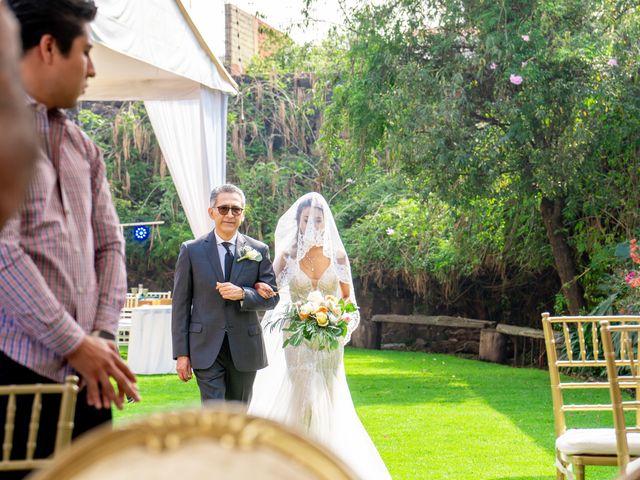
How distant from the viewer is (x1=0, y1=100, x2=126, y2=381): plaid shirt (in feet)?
7.91

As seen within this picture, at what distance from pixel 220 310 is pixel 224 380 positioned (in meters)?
0.43

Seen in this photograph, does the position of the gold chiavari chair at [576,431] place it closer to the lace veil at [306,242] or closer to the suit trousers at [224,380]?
the suit trousers at [224,380]

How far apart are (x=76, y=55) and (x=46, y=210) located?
386 millimetres

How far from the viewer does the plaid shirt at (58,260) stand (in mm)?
2410

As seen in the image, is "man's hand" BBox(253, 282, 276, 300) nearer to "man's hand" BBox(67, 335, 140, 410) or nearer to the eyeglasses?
the eyeglasses

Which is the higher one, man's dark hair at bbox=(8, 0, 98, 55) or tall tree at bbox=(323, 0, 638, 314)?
tall tree at bbox=(323, 0, 638, 314)

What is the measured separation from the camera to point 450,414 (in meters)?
10.2

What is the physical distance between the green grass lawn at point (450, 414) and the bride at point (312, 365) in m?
0.45

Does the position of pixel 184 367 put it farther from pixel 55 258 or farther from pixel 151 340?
pixel 151 340

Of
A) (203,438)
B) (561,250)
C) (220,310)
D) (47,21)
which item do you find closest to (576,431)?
(220,310)

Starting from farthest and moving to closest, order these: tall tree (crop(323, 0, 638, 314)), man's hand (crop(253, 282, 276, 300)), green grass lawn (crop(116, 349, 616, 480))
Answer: tall tree (crop(323, 0, 638, 314)) < green grass lawn (crop(116, 349, 616, 480)) < man's hand (crop(253, 282, 276, 300))

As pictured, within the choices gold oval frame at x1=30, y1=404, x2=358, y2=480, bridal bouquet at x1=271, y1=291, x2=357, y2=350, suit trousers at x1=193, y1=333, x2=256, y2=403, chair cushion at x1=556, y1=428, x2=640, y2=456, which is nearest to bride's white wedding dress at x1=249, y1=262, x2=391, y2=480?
bridal bouquet at x1=271, y1=291, x2=357, y2=350

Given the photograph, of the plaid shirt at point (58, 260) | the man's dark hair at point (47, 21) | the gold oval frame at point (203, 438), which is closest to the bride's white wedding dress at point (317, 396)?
the plaid shirt at point (58, 260)

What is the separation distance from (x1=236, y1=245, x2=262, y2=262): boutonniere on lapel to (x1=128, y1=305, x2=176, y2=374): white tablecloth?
7.22 metres
